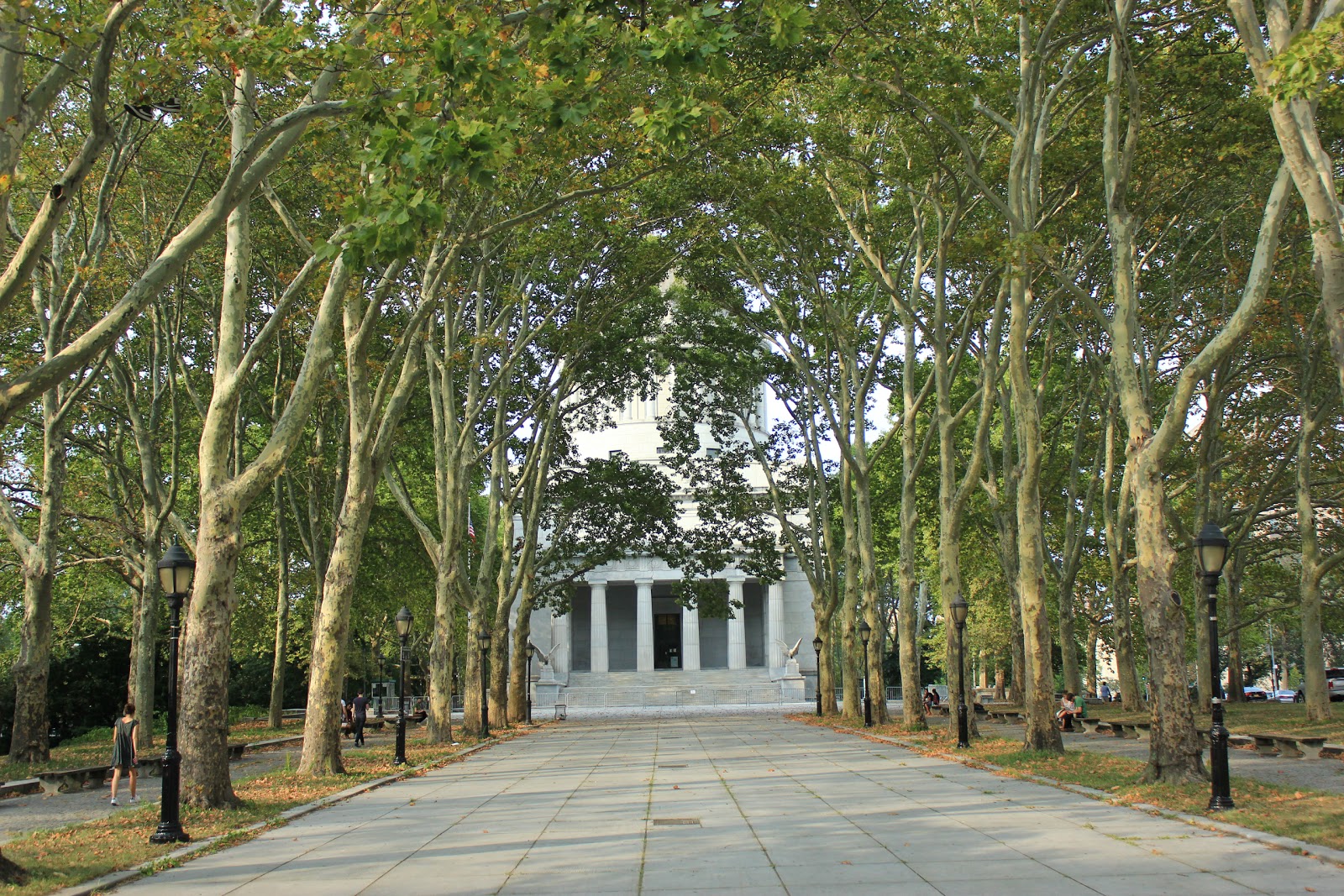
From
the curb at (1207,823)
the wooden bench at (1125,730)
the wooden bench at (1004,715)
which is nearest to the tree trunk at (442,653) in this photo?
the curb at (1207,823)

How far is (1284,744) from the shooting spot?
20312mm

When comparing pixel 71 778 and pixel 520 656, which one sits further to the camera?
pixel 520 656

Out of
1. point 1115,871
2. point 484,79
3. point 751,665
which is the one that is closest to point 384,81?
point 484,79

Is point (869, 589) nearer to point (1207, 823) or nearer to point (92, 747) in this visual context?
point (1207, 823)

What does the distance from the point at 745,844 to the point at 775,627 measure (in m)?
56.8

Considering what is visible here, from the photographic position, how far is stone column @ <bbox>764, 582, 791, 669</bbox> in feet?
216

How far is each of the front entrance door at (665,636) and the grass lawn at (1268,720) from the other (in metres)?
39.2

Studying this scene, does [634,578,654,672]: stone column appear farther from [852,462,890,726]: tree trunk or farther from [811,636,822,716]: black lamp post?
[852,462,890,726]: tree trunk

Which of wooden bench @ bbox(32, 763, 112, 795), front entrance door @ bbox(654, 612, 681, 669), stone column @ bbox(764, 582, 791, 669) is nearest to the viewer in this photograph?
wooden bench @ bbox(32, 763, 112, 795)

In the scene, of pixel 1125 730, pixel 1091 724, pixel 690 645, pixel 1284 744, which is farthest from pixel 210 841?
pixel 690 645

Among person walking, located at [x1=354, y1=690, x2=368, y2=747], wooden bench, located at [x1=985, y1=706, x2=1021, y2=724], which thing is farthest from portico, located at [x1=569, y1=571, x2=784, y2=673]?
person walking, located at [x1=354, y1=690, x2=368, y2=747]

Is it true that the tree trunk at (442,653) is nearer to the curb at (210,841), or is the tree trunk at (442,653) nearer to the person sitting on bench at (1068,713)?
the curb at (210,841)

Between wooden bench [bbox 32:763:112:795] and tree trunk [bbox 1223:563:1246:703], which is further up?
tree trunk [bbox 1223:563:1246:703]

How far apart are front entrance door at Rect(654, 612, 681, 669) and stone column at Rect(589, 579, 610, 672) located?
335 inches
